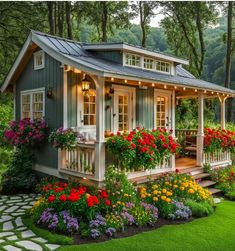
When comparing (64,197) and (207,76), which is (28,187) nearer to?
(64,197)

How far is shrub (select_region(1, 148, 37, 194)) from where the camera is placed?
8148mm

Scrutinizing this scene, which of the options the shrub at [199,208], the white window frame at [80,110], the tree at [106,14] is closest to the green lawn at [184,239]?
the shrub at [199,208]

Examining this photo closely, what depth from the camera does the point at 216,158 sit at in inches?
389

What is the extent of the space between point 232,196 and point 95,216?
4.30 meters

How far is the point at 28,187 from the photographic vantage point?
829 cm

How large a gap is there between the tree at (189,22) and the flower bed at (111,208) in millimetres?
15952

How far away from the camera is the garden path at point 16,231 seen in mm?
4703

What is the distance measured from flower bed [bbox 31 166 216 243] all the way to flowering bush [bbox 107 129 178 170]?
41 centimetres

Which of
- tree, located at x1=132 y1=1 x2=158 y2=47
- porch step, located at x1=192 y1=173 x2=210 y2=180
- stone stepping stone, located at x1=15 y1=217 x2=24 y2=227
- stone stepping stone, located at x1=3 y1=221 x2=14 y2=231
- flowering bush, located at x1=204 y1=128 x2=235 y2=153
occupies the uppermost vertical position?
tree, located at x1=132 y1=1 x2=158 y2=47

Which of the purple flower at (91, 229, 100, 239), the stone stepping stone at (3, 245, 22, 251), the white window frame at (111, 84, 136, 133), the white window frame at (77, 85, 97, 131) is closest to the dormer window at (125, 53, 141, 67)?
the white window frame at (111, 84, 136, 133)

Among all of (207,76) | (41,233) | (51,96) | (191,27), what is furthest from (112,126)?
(207,76)

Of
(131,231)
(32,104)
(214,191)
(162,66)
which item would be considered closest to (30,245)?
(131,231)

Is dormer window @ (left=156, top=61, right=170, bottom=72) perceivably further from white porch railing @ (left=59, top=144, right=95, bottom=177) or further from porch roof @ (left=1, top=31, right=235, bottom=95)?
white porch railing @ (left=59, top=144, right=95, bottom=177)

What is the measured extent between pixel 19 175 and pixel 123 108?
3581mm
